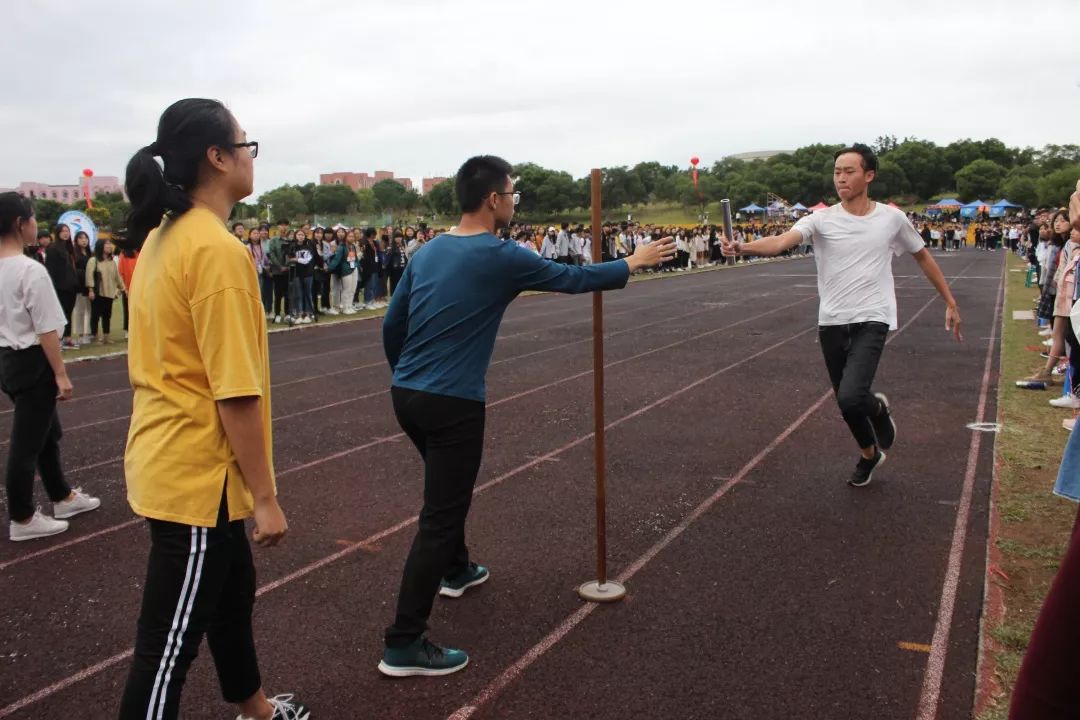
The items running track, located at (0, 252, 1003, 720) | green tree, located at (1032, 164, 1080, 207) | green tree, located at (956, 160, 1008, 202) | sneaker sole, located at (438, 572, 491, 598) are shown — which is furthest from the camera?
green tree, located at (956, 160, 1008, 202)

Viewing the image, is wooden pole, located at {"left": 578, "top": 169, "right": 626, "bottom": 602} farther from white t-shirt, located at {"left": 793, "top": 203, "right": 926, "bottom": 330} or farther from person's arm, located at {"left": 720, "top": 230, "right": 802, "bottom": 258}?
white t-shirt, located at {"left": 793, "top": 203, "right": 926, "bottom": 330}

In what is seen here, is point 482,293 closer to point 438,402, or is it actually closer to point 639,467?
point 438,402

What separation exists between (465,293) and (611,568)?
1.89m

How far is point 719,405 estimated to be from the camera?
28.1 ft

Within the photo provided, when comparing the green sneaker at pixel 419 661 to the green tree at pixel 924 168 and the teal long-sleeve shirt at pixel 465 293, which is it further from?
the green tree at pixel 924 168

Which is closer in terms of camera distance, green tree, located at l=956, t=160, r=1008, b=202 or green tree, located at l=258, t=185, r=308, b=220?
green tree, located at l=258, t=185, r=308, b=220

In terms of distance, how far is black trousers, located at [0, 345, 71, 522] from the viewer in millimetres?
4965

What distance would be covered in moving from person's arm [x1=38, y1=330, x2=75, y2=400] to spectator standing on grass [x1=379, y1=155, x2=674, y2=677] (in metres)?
2.67

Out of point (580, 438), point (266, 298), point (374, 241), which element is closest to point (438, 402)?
point (580, 438)

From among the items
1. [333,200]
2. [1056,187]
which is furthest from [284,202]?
[1056,187]

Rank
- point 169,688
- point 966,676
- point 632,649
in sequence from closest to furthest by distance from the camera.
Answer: point 169,688, point 966,676, point 632,649

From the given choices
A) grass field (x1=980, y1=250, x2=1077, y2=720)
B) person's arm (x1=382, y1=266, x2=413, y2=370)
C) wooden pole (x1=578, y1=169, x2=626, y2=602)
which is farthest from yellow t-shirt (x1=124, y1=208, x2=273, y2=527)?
grass field (x1=980, y1=250, x2=1077, y2=720)

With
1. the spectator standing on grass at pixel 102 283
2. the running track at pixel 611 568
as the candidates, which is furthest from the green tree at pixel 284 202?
the running track at pixel 611 568

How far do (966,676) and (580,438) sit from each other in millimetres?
4200
